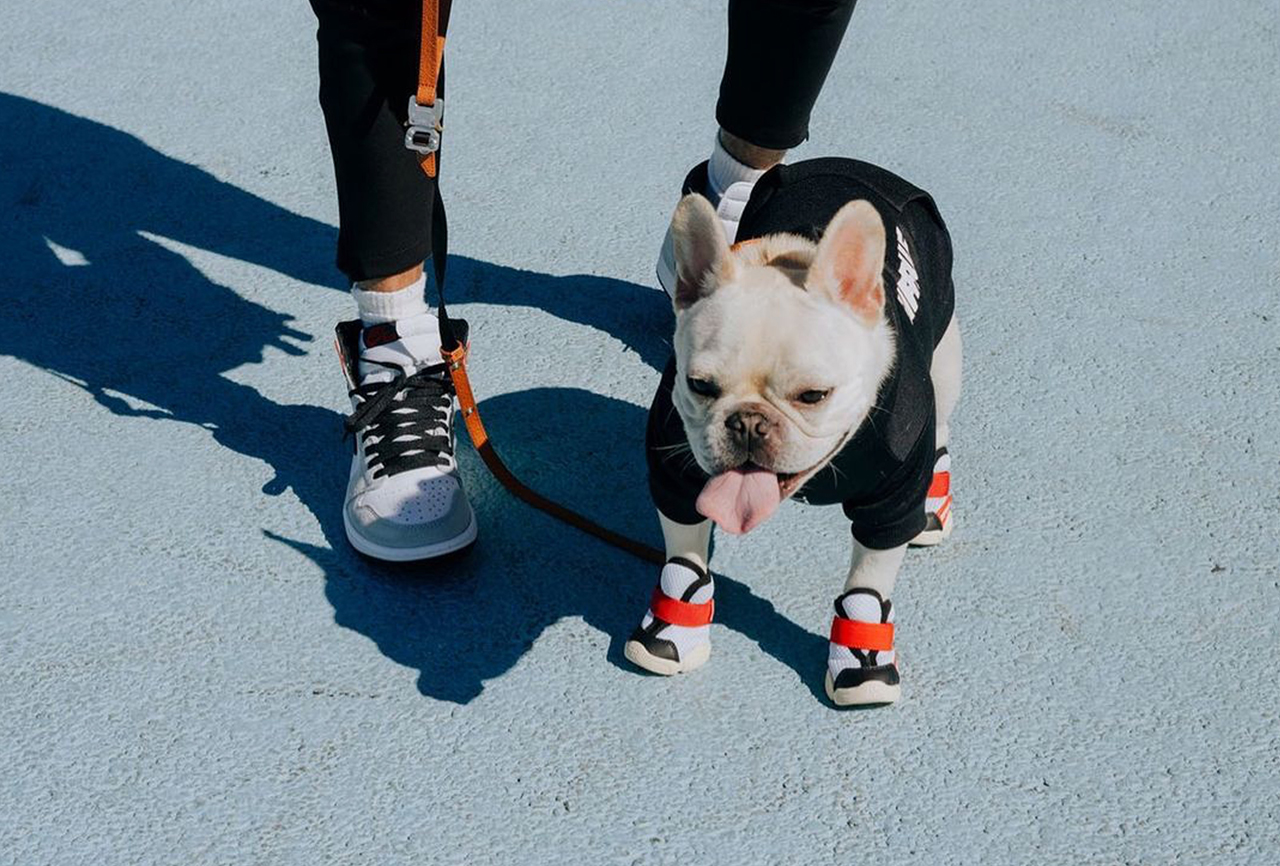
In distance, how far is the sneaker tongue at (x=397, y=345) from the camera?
2.21 meters

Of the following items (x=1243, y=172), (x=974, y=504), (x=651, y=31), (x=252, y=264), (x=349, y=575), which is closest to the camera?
(x=349, y=575)

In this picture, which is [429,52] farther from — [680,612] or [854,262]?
[680,612]

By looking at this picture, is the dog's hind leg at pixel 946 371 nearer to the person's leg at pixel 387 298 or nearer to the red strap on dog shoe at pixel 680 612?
the red strap on dog shoe at pixel 680 612

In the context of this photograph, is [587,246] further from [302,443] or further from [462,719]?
[462,719]

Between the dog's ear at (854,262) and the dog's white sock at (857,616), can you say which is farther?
the dog's white sock at (857,616)

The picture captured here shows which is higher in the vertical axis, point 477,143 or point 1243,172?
point 1243,172

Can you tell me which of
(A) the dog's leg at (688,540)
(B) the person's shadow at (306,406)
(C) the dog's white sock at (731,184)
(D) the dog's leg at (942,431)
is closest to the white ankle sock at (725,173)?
(C) the dog's white sock at (731,184)

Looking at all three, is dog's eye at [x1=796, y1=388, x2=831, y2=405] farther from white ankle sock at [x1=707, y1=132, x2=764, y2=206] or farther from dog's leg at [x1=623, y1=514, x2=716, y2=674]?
white ankle sock at [x1=707, y1=132, x2=764, y2=206]

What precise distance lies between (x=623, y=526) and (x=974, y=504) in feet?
1.85

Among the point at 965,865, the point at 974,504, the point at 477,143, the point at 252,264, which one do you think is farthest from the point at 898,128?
the point at 965,865

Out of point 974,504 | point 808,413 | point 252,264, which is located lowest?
point 252,264

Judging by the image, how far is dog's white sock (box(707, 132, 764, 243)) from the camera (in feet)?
7.85

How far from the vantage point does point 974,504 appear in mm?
2254

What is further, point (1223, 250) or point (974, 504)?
point (1223, 250)
